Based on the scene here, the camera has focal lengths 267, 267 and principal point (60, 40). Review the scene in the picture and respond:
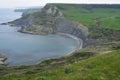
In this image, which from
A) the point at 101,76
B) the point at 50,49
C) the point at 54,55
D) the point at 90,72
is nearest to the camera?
the point at 101,76

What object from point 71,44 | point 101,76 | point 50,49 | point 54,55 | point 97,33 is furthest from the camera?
point 97,33

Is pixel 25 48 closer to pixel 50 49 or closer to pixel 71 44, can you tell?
pixel 50 49

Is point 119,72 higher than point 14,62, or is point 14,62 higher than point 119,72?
point 119,72

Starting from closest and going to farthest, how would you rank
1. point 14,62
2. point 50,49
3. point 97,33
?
point 14,62
point 50,49
point 97,33

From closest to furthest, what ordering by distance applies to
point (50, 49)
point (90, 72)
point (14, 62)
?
point (90, 72)
point (14, 62)
point (50, 49)

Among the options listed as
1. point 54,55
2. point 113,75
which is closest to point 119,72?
point 113,75

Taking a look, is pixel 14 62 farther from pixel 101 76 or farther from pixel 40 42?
pixel 101 76

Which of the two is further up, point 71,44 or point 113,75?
point 113,75

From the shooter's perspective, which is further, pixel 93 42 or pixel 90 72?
pixel 93 42

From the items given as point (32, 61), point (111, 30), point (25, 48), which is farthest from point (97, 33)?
point (32, 61)
